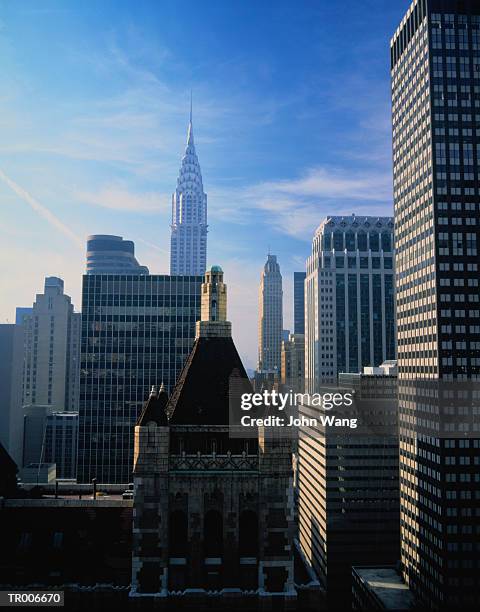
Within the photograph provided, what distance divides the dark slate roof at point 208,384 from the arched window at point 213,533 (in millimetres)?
6584

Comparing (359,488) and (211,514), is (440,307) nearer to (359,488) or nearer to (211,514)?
(359,488)

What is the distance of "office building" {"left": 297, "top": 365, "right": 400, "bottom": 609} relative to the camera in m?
111

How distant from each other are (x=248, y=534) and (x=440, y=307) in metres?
61.2

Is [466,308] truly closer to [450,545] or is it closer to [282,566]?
[450,545]

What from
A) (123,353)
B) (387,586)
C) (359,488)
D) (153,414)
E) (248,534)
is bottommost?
(387,586)

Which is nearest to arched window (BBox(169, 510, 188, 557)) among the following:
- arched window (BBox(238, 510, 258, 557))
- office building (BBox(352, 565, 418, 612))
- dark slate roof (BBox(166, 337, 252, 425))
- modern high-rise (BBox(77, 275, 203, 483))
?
arched window (BBox(238, 510, 258, 557))

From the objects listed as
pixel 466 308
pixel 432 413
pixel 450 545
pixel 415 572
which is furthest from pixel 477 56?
pixel 415 572

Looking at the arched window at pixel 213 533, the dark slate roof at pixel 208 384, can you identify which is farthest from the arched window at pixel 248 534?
the dark slate roof at pixel 208 384

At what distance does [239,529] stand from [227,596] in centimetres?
429

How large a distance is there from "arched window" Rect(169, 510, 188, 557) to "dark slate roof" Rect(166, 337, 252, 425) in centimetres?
660

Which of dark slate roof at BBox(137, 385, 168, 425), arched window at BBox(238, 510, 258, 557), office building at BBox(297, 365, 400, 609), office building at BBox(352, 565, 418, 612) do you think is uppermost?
dark slate roof at BBox(137, 385, 168, 425)

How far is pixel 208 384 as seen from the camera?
4509cm

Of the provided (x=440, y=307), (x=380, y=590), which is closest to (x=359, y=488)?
(x=380, y=590)

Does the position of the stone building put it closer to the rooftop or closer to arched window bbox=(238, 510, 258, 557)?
arched window bbox=(238, 510, 258, 557)
